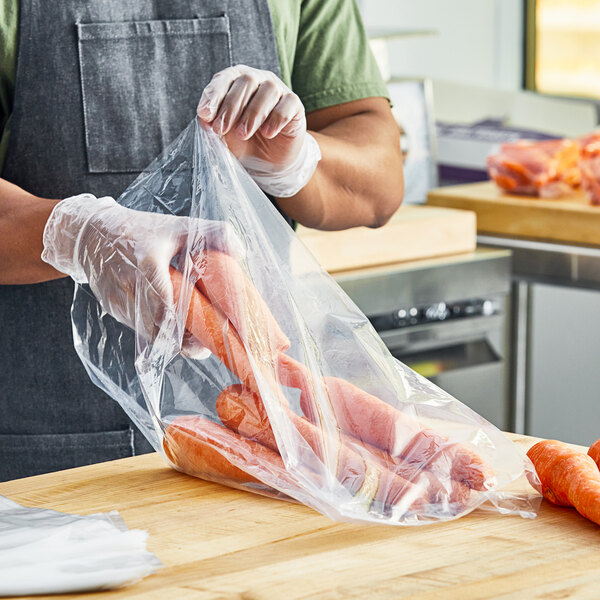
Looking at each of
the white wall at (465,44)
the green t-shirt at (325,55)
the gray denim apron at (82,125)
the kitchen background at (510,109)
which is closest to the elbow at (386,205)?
the green t-shirt at (325,55)

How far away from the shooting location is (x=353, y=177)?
153 cm

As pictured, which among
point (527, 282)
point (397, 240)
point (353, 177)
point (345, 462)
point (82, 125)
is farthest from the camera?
point (527, 282)

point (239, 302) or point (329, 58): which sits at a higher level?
point (329, 58)

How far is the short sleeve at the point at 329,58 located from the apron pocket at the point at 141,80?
15 centimetres

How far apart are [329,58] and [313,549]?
0.82m

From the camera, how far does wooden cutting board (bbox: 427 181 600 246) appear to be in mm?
2434

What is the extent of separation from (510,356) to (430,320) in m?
0.36

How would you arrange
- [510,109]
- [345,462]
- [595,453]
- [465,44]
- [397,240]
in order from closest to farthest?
[345,462], [595,453], [397,240], [510,109], [465,44]

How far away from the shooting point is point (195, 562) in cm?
95

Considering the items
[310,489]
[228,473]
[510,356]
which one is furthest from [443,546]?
[510,356]

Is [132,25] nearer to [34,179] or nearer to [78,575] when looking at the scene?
[34,179]

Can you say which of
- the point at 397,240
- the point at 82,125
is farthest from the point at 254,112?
the point at 397,240

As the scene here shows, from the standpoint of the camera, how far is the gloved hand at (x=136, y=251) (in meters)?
1.07

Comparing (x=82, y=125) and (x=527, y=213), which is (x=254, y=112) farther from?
(x=527, y=213)
